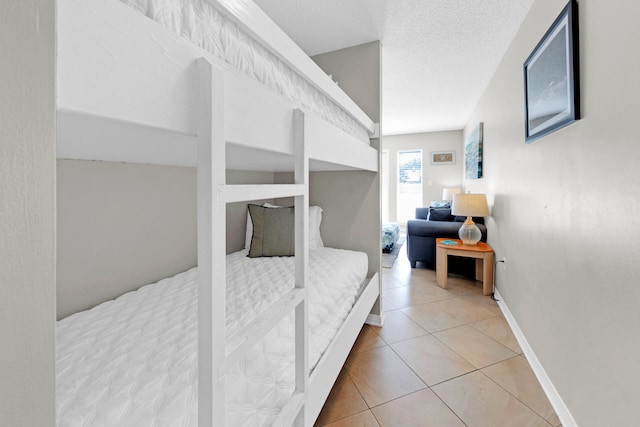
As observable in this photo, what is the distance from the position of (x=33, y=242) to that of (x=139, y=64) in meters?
0.34

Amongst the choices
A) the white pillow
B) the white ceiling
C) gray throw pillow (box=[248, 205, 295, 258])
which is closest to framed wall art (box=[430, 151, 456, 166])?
the white ceiling

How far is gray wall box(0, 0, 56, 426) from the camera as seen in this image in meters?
0.29

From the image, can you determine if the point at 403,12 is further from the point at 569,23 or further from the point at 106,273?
the point at 106,273

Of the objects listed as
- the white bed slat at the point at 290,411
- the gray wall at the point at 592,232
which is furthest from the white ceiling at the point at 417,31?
the white bed slat at the point at 290,411

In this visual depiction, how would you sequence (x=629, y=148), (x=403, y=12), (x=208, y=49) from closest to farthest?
(x=208, y=49)
(x=629, y=148)
(x=403, y=12)

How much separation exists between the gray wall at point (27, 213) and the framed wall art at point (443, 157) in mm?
7210

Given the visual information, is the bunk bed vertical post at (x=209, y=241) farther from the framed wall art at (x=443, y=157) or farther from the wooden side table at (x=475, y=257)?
the framed wall art at (x=443, y=157)

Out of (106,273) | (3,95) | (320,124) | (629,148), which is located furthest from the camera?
(106,273)

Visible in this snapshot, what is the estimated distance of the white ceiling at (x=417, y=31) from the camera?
201 centimetres

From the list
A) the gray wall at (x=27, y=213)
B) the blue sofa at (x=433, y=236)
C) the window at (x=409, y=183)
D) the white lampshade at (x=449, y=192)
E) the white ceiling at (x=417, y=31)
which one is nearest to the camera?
the gray wall at (x=27, y=213)

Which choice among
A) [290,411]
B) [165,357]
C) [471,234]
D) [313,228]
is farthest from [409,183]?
[165,357]

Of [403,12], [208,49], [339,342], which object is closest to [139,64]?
[208,49]

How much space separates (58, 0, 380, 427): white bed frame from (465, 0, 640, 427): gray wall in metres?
1.11

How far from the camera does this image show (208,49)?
0.68 meters
